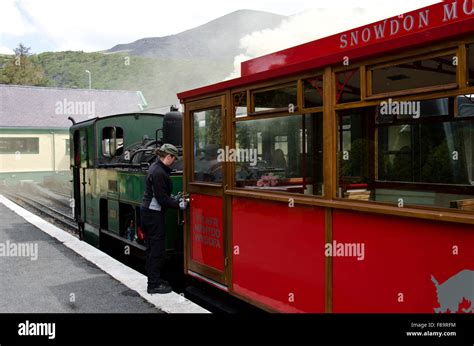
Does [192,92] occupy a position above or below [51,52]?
below

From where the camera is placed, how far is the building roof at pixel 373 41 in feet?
10.7

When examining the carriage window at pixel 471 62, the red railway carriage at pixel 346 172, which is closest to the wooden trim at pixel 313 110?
the red railway carriage at pixel 346 172

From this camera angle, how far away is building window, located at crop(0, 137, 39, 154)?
1388 inches

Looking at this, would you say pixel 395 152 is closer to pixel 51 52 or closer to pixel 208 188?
pixel 208 188

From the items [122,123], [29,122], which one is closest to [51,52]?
[29,122]

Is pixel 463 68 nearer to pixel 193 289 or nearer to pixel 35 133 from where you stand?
pixel 193 289

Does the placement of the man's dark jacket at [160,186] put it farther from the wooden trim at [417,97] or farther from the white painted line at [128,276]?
the wooden trim at [417,97]

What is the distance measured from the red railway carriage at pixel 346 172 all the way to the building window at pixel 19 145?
32.6 m

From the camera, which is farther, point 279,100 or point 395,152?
point 395,152

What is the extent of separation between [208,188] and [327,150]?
215 centimetres

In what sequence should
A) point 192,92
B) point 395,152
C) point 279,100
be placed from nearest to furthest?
1. point 279,100
2. point 395,152
3. point 192,92

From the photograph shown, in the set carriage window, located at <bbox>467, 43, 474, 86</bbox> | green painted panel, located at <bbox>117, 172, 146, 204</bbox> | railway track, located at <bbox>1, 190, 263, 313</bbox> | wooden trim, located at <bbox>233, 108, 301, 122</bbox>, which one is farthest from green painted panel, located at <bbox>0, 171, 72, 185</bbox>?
carriage window, located at <bbox>467, 43, 474, 86</bbox>

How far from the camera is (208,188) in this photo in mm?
5957

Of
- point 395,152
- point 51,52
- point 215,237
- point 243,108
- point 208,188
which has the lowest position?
point 215,237
